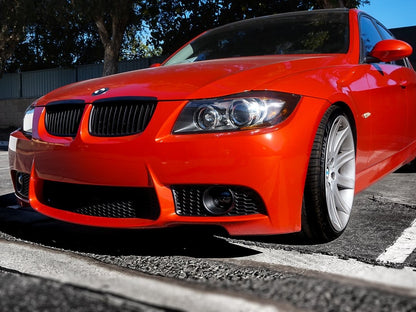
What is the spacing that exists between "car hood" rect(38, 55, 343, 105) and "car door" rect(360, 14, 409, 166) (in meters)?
0.42

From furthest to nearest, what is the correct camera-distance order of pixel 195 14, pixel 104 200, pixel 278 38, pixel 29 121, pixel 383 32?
1. pixel 195 14
2. pixel 383 32
3. pixel 278 38
4. pixel 29 121
5. pixel 104 200

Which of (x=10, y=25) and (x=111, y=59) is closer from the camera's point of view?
(x=111, y=59)

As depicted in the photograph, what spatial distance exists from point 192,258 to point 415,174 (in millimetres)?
3796

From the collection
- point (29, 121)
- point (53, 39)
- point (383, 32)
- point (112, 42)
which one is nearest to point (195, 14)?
point (112, 42)

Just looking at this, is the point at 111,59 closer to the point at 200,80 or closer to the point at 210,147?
the point at 200,80

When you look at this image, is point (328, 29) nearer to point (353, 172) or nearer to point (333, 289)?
point (353, 172)

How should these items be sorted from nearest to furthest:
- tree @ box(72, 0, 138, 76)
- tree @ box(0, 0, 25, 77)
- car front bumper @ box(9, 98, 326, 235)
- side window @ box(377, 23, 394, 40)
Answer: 1. car front bumper @ box(9, 98, 326, 235)
2. side window @ box(377, 23, 394, 40)
3. tree @ box(72, 0, 138, 76)
4. tree @ box(0, 0, 25, 77)

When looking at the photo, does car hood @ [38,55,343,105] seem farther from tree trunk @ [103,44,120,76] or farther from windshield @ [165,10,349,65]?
tree trunk @ [103,44,120,76]

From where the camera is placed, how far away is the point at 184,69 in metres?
3.31

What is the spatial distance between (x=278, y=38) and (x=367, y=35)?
706 mm

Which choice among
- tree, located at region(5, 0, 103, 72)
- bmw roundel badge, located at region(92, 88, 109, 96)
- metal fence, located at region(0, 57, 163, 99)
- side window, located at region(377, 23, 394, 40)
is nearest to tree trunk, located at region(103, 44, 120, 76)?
tree, located at region(5, 0, 103, 72)

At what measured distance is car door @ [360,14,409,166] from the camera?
11.7 ft

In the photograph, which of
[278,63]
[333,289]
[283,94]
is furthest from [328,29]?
[333,289]

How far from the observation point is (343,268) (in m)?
2.50
